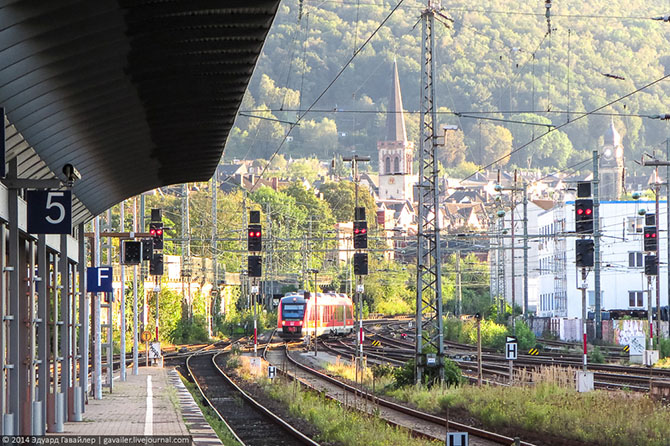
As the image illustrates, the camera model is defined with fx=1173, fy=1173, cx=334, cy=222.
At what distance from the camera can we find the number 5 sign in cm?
1387

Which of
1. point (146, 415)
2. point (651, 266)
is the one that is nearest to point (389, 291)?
point (651, 266)

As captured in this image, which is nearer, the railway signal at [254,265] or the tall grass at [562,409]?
the tall grass at [562,409]

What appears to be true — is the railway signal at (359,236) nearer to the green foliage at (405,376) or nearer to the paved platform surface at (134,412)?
the green foliage at (405,376)

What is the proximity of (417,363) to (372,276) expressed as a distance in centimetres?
7467

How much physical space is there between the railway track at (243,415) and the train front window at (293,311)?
22.8 metres

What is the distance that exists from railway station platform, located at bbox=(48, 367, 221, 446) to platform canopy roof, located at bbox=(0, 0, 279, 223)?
5.35m

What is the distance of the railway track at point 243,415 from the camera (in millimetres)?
23656

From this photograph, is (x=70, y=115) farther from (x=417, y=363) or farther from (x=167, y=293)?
(x=167, y=293)

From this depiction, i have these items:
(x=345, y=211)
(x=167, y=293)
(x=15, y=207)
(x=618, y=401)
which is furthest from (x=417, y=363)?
(x=345, y=211)

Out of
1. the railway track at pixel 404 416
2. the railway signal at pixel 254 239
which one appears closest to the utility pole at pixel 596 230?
the railway signal at pixel 254 239

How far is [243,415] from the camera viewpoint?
2925cm

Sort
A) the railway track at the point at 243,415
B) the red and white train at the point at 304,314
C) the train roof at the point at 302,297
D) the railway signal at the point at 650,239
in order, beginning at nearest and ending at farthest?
the railway track at the point at 243,415 < the railway signal at the point at 650,239 < the train roof at the point at 302,297 < the red and white train at the point at 304,314

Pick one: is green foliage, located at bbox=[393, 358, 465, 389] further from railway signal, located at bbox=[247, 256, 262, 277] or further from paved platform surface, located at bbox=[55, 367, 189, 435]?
railway signal, located at bbox=[247, 256, 262, 277]

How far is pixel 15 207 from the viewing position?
14.6 metres
